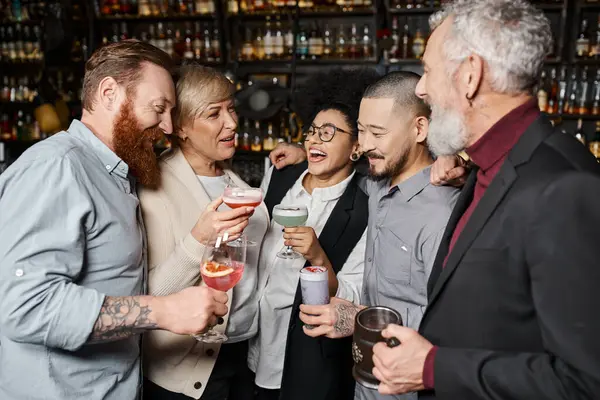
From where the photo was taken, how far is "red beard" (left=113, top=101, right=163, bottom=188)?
60.1 inches

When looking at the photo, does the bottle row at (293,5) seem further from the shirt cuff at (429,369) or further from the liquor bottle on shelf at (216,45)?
the shirt cuff at (429,369)

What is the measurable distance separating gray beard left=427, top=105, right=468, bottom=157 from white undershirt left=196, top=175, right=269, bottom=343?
95 cm

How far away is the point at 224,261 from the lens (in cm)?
155

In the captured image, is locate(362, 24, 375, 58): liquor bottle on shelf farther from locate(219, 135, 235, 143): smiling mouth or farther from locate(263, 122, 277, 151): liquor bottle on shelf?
locate(219, 135, 235, 143): smiling mouth

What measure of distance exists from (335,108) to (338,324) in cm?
103

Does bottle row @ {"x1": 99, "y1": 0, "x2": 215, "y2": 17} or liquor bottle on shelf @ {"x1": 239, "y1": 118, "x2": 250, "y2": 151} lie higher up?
bottle row @ {"x1": 99, "y1": 0, "x2": 215, "y2": 17}

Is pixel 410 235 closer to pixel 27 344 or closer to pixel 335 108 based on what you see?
pixel 335 108

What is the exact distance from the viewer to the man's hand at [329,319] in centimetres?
162

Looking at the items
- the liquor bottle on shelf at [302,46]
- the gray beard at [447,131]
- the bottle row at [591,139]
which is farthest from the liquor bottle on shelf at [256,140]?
the gray beard at [447,131]

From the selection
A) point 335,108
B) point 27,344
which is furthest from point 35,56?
point 27,344

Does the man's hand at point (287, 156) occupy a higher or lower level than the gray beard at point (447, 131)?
lower

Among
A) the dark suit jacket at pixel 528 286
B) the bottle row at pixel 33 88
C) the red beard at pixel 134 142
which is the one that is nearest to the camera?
the dark suit jacket at pixel 528 286

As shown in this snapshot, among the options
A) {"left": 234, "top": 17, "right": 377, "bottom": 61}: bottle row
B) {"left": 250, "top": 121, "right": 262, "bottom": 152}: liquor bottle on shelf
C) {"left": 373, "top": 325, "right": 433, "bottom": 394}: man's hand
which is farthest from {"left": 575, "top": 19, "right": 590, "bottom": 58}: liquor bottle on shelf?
{"left": 373, "top": 325, "right": 433, "bottom": 394}: man's hand

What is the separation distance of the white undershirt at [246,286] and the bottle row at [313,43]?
2.89m
